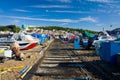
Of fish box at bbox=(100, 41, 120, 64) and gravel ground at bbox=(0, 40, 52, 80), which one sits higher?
fish box at bbox=(100, 41, 120, 64)

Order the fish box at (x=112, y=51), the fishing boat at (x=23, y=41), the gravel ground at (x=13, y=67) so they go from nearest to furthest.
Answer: the gravel ground at (x=13, y=67) < the fish box at (x=112, y=51) < the fishing boat at (x=23, y=41)

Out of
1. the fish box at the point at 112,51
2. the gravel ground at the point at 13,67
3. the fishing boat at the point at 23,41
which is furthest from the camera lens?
the fishing boat at the point at 23,41

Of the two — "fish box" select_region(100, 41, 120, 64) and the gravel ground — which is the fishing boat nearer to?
the gravel ground

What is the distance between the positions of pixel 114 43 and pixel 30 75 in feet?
22.2

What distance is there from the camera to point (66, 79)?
37.7 ft

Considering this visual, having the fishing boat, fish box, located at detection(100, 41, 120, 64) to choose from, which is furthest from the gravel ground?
the fishing boat

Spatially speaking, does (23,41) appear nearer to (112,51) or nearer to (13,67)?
(13,67)

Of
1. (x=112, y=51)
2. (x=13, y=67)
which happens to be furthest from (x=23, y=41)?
(x=112, y=51)

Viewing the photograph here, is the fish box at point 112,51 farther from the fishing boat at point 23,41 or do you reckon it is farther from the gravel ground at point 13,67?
the fishing boat at point 23,41

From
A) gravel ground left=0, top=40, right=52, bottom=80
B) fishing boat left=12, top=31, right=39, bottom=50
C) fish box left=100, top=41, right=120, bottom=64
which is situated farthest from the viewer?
fishing boat left=12, top=31, right=39, bottom=50

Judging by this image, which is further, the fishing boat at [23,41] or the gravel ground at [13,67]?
the fishing boat at [23,41]

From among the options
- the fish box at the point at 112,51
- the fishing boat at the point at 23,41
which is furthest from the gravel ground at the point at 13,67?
the fishing boat at the point at 23,41

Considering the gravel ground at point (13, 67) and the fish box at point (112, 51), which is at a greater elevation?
the fish box at point (112, 51)

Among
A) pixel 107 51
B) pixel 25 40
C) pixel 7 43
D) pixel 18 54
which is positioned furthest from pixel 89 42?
pixel 107 51
